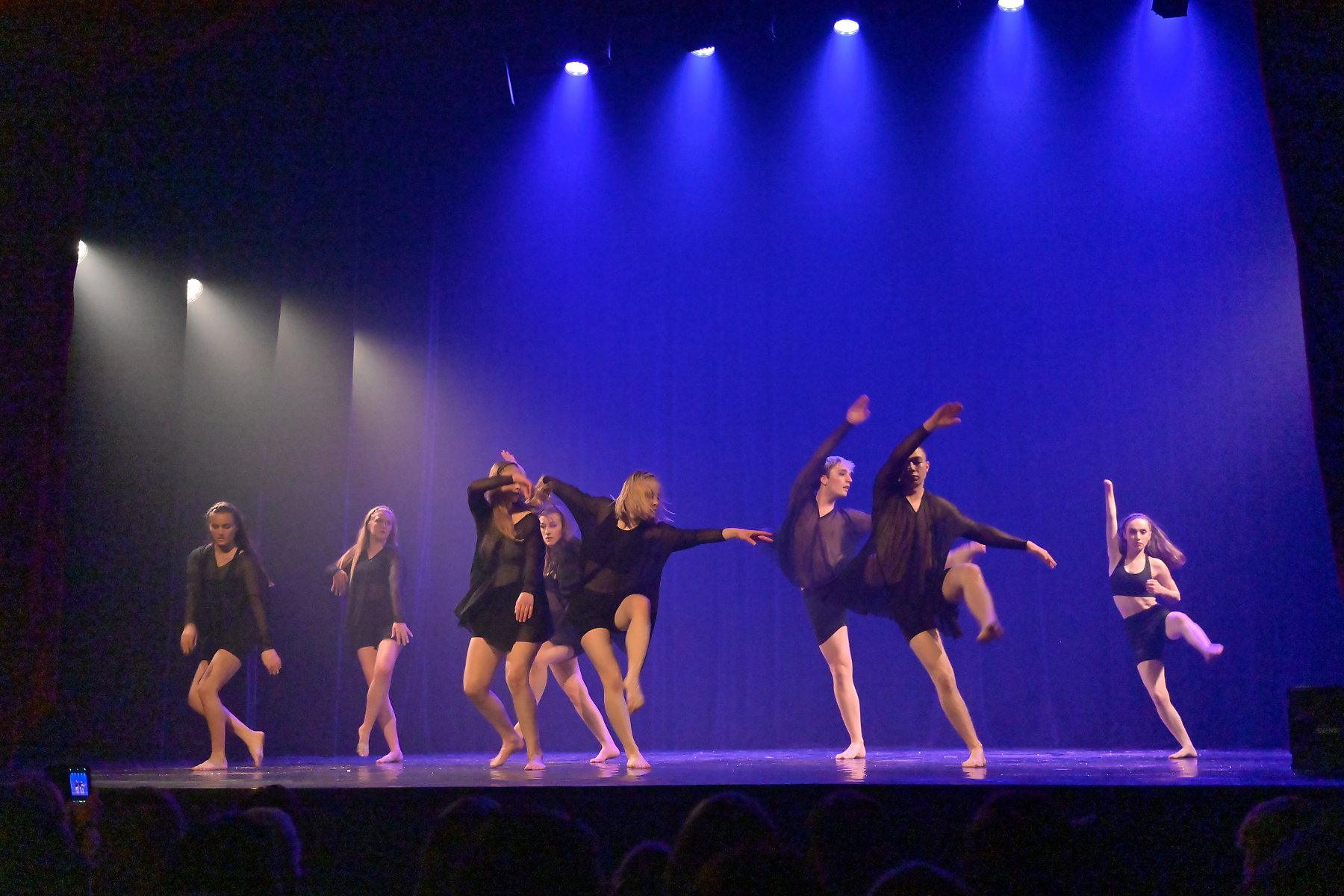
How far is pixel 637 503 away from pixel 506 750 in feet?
5.99

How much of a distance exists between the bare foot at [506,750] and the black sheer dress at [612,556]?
90 centimetres

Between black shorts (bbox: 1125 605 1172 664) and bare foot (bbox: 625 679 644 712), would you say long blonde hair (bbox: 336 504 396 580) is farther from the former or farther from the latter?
black shorts (bbox: 1125 605 1172 664)

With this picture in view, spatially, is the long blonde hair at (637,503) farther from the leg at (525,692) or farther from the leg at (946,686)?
the leg at (946,686)

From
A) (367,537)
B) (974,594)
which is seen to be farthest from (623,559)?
(367,537)

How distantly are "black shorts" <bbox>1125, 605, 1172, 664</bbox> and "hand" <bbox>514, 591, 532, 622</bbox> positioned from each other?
4325 mm

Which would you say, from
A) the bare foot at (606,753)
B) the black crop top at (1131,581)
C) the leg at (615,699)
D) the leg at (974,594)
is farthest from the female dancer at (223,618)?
the black crop top at (1131,581)

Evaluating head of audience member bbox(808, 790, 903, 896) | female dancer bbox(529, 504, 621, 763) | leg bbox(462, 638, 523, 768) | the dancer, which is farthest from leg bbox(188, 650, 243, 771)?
head of audience member bbox(808, 790, 903, 896)

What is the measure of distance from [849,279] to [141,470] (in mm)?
6556

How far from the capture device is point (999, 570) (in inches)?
355

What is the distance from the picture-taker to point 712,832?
2516mm

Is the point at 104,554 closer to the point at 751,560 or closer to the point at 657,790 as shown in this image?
the point at 751,560

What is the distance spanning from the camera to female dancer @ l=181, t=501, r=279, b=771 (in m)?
7.46

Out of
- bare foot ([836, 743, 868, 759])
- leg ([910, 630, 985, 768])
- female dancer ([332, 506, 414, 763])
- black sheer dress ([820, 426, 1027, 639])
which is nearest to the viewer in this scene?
leg ([910, 630, 985, 768])

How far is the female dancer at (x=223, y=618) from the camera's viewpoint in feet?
24.5
